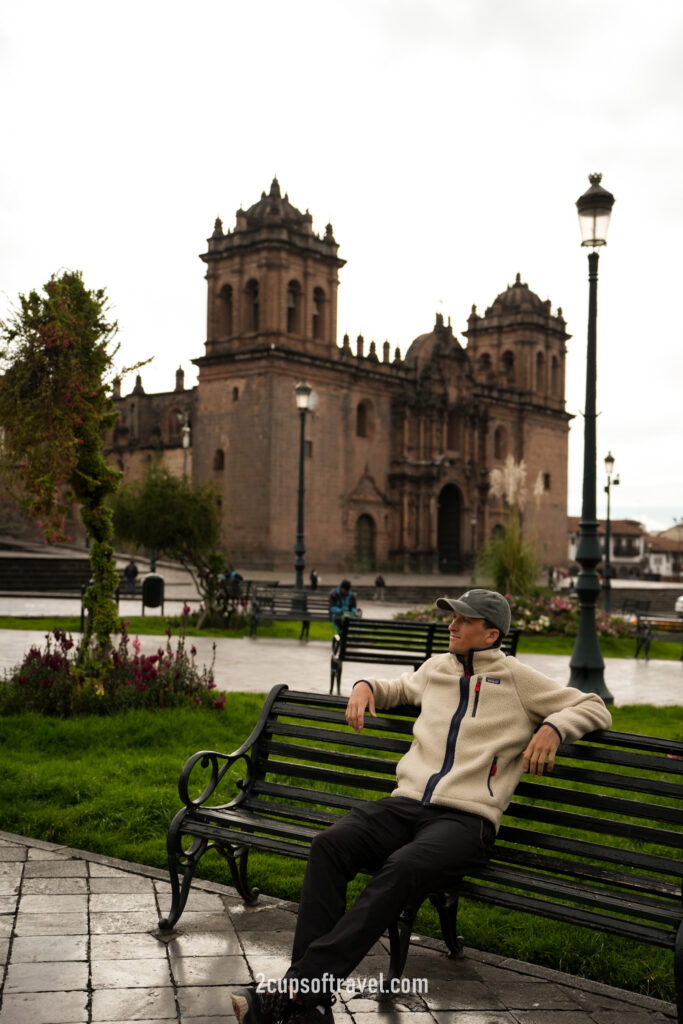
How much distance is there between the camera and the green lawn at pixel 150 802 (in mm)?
4363

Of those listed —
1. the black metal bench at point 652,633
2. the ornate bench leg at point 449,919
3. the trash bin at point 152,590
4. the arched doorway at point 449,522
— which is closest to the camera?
the ornate bench leg at point 449,919

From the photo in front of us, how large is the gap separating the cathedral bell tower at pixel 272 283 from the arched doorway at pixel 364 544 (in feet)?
27.8

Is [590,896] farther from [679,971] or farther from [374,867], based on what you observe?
[374,867]

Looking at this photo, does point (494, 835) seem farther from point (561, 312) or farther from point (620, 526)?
point (620, 526)

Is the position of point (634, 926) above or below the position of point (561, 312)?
below

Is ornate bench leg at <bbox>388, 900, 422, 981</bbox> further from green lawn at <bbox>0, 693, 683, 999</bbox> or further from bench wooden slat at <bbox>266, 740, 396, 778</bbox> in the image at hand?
bench wooden slat at <bbox>266, 740, 396, 778</bbox>

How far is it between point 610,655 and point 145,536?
30.0ft

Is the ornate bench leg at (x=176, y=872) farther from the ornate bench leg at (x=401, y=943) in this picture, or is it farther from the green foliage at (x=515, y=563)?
the green foliage at (x=515, y=563)

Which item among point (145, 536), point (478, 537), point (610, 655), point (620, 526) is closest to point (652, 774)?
point (610, 655)

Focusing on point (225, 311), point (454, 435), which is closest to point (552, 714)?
point (225, 311)

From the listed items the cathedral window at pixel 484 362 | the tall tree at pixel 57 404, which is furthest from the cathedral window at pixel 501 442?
the tall tree at pixel 57 404

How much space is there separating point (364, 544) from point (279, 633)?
3063 cm

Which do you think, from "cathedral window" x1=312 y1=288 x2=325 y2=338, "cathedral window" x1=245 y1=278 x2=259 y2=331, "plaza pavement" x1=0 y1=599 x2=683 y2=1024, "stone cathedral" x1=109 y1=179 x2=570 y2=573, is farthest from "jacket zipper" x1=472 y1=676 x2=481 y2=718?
"cathedral window" x1=312 y1=288 x2=325 y2=338

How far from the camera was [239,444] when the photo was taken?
1802 inches
